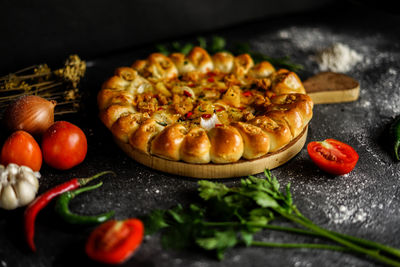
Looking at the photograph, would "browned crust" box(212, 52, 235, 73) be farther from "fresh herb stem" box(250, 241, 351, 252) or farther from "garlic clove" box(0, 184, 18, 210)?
"garlic clove" box(0, 184, 18, 210)

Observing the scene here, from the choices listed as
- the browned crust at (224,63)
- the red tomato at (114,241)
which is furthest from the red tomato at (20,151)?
the browned crust at (224,63)

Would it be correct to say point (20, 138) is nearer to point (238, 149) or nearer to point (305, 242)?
point (238, 149)

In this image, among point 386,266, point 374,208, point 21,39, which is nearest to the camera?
point 386,266

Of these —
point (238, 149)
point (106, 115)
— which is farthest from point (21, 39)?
point (238, 149)

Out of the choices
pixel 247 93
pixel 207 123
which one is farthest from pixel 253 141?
pixel 247 93

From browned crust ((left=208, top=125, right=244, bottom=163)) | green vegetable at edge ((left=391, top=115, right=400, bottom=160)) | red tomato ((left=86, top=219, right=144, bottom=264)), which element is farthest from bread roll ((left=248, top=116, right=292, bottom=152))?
red tomato ((left=86, top=219, right=144, bottom=264))

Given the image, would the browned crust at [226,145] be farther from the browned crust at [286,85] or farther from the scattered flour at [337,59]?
the scattered flour at [337,59]

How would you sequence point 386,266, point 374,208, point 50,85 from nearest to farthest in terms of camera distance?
point 386,266 < point 374,208 < point 50,85

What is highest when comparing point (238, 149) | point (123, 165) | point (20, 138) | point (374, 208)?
point (20, 138)
